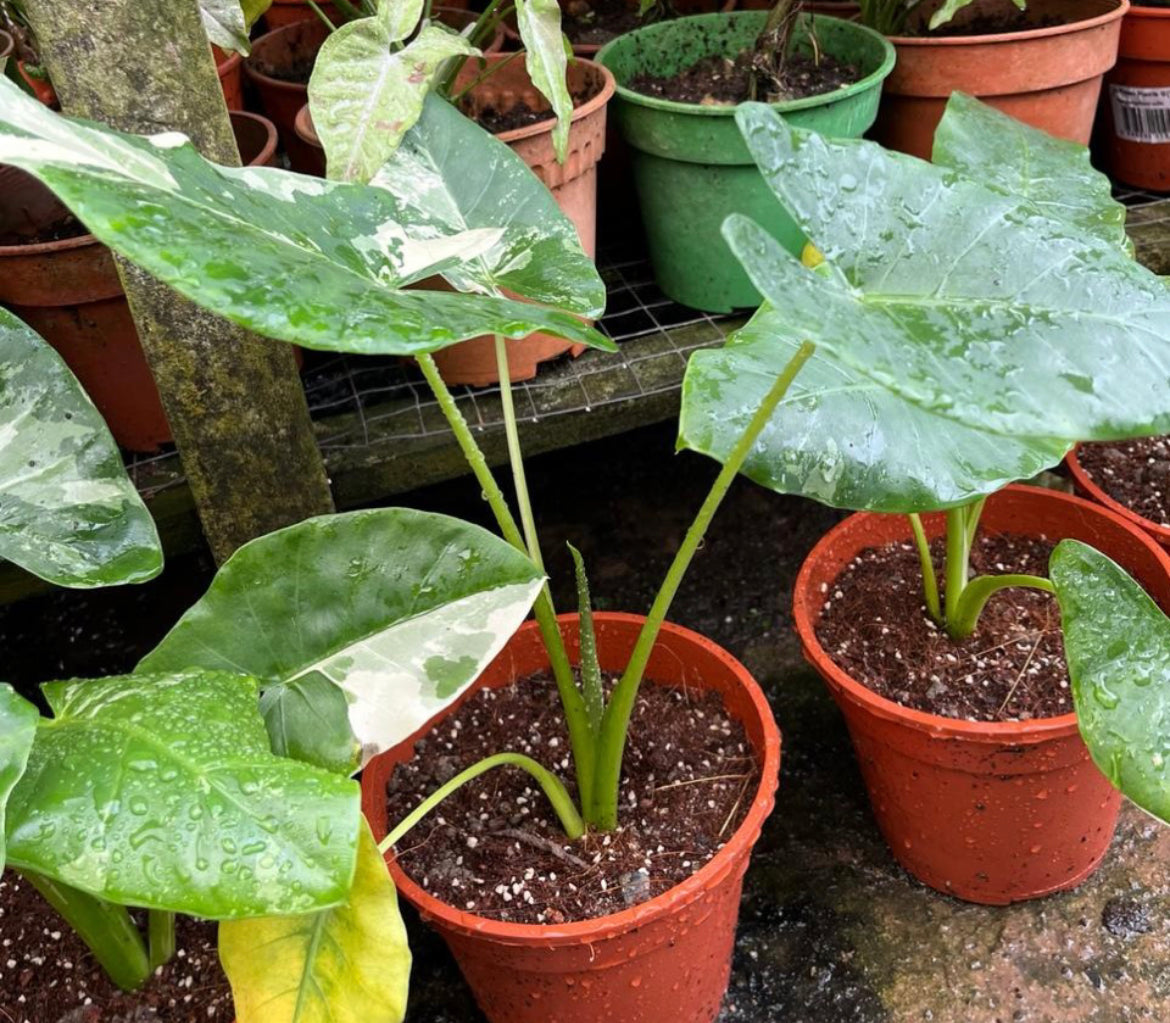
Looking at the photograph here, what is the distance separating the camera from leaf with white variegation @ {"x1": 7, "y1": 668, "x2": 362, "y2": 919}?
56 centimetres

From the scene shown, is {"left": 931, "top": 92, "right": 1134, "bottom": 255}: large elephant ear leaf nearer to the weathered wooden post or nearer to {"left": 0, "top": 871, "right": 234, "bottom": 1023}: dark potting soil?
the weathered wooden post

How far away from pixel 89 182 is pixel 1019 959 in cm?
113

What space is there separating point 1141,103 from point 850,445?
3.55 ft

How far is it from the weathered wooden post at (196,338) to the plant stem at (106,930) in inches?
14.0

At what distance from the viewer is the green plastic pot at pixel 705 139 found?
1.20m

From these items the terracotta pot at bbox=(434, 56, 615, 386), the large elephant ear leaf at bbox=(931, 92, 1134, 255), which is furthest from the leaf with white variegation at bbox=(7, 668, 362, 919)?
the large elephant ear leaf at bbox=(931, 92, 1134, 255)

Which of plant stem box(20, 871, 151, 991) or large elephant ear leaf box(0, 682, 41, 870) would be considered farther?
plant stem box(20, 871, 151, 991)

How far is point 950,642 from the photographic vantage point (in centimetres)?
116

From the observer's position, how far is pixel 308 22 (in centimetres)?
150

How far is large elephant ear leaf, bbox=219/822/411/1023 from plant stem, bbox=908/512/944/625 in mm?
649

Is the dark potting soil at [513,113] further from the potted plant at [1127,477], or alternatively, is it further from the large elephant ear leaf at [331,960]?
the large elephant ear leaf at [331,960]

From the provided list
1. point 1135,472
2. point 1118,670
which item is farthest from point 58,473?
point 1135,472

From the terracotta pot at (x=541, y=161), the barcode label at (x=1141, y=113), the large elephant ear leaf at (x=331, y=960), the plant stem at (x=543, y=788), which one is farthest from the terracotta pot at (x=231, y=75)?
the barcode label at (x=1141, y=113)

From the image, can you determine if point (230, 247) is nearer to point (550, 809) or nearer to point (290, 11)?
point (550, 809)
